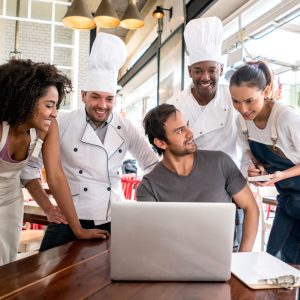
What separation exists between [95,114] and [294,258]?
44.1 inches

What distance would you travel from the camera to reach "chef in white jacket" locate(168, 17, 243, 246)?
72.5 inches

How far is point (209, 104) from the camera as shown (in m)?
1.88

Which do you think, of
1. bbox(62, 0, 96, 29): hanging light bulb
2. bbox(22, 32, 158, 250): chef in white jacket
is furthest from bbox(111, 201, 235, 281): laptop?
bbox(62, 0, 96, 29): hanging light bulb

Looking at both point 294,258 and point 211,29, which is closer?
point 294,258

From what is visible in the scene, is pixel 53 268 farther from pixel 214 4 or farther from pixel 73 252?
pixel 214 4

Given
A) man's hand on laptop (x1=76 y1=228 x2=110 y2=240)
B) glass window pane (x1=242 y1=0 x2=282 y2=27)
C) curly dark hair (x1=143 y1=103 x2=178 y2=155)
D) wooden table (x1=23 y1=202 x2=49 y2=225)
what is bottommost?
wooden table (x1=23 y1=202 x2=49 y2=225)

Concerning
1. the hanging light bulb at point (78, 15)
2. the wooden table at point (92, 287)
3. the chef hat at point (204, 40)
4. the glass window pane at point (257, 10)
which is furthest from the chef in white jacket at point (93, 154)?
the glass window pane at point (257, 10)

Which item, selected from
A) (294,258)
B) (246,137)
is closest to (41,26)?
(246,137)

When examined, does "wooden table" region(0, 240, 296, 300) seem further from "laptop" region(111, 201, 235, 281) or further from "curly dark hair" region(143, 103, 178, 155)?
"curly dark hair" region(143, 103, 178, 155)

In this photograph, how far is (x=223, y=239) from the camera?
0.95 meters

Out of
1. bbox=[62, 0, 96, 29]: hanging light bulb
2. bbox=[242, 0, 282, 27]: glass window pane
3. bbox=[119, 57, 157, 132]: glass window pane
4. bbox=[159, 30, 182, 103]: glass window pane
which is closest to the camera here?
bbox=[62, 0, 96, 29]: hanging light bulb

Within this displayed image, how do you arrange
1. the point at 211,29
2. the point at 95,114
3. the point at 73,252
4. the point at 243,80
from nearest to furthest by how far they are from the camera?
the point at 73,252
the point at 243,80
the point at 95,114
the point at 211,29

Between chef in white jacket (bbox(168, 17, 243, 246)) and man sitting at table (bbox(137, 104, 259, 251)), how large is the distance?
1.00 feet

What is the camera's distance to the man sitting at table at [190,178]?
146 centimetres
